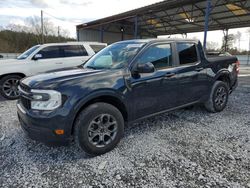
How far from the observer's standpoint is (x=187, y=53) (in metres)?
4.02

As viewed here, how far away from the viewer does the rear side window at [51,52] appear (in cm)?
672

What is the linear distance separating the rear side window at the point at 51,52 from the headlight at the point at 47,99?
464cm

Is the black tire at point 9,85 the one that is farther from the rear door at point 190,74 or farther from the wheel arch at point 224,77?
the wheel arch at point 224,77

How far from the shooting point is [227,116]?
457 cm

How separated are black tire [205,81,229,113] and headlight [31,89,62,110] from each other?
356 centimetres

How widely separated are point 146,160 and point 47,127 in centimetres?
146

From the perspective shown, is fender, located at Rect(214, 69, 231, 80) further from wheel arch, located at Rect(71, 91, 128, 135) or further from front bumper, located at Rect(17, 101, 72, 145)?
front bumper, located at Rect(17, 101, 72, 145)

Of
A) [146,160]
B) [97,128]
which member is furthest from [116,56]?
[146,160]

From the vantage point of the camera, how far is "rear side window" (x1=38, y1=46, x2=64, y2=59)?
672cm

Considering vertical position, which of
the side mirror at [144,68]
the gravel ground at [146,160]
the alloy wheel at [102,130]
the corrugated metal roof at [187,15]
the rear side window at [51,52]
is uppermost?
the corrugated metal roof at [187,15]

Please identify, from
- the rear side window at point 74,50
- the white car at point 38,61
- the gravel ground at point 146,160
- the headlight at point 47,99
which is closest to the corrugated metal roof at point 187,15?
the rear side window at point 74,50

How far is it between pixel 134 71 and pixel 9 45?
1424 inches

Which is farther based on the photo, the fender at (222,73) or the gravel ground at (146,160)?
the fender at (222,73)

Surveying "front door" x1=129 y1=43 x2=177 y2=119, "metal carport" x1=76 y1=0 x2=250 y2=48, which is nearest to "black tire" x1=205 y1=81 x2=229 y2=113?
"front door" x1=129 y1=43 x2=177 y2=119
